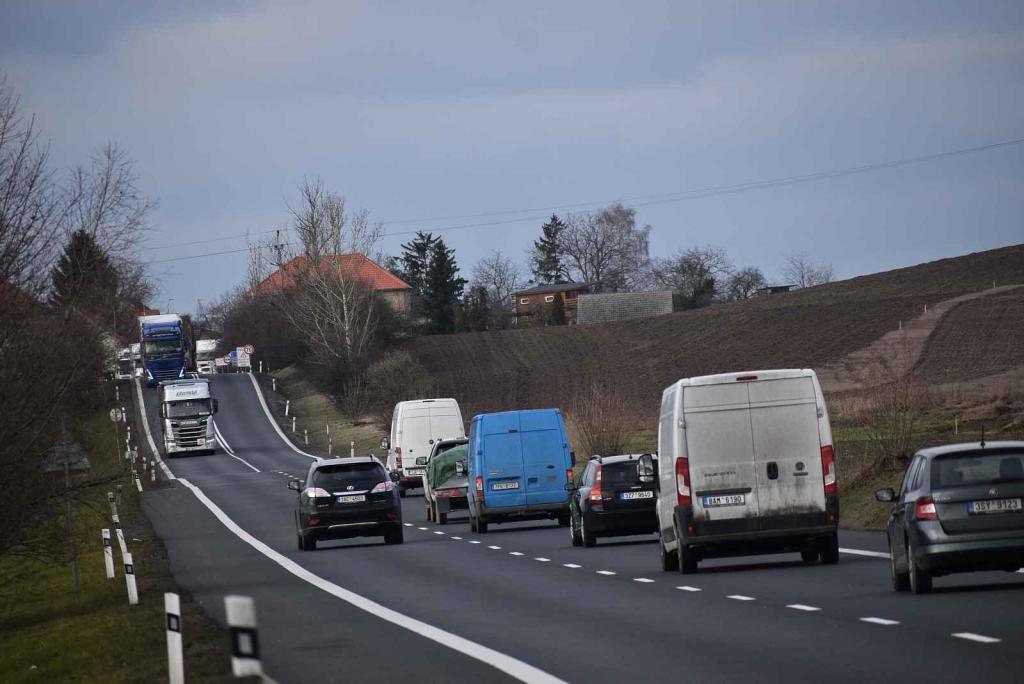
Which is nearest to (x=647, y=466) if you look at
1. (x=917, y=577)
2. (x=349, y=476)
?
(x=917, y=577)

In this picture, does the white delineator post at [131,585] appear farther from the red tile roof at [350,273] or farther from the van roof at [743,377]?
the red tile roof at [350,273]

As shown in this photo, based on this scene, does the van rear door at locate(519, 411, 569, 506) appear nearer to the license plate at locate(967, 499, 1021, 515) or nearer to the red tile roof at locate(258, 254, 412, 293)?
the license plate at locate(967, 499, 1021, 515)

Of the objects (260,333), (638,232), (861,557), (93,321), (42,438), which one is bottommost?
(861,557)

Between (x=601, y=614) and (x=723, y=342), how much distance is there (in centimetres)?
7164

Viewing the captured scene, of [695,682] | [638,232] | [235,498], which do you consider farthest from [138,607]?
[638,232]

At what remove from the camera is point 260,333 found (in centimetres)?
12169

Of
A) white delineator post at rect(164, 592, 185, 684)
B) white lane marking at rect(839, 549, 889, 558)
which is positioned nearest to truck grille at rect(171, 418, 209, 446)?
white lane marking at rect(839, 549, 889, 558)

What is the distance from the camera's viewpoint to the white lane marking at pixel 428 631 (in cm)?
1216

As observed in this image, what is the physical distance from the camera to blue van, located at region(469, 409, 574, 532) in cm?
3297

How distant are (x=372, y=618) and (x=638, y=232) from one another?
5888 inches

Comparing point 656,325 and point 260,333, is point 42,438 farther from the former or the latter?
point 260,333

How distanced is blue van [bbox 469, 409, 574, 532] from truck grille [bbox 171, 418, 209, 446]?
43.8 metres

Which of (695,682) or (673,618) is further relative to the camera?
(673,618)

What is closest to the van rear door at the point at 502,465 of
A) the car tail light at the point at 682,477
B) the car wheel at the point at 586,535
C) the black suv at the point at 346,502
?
the black suv at the point at 346,502
